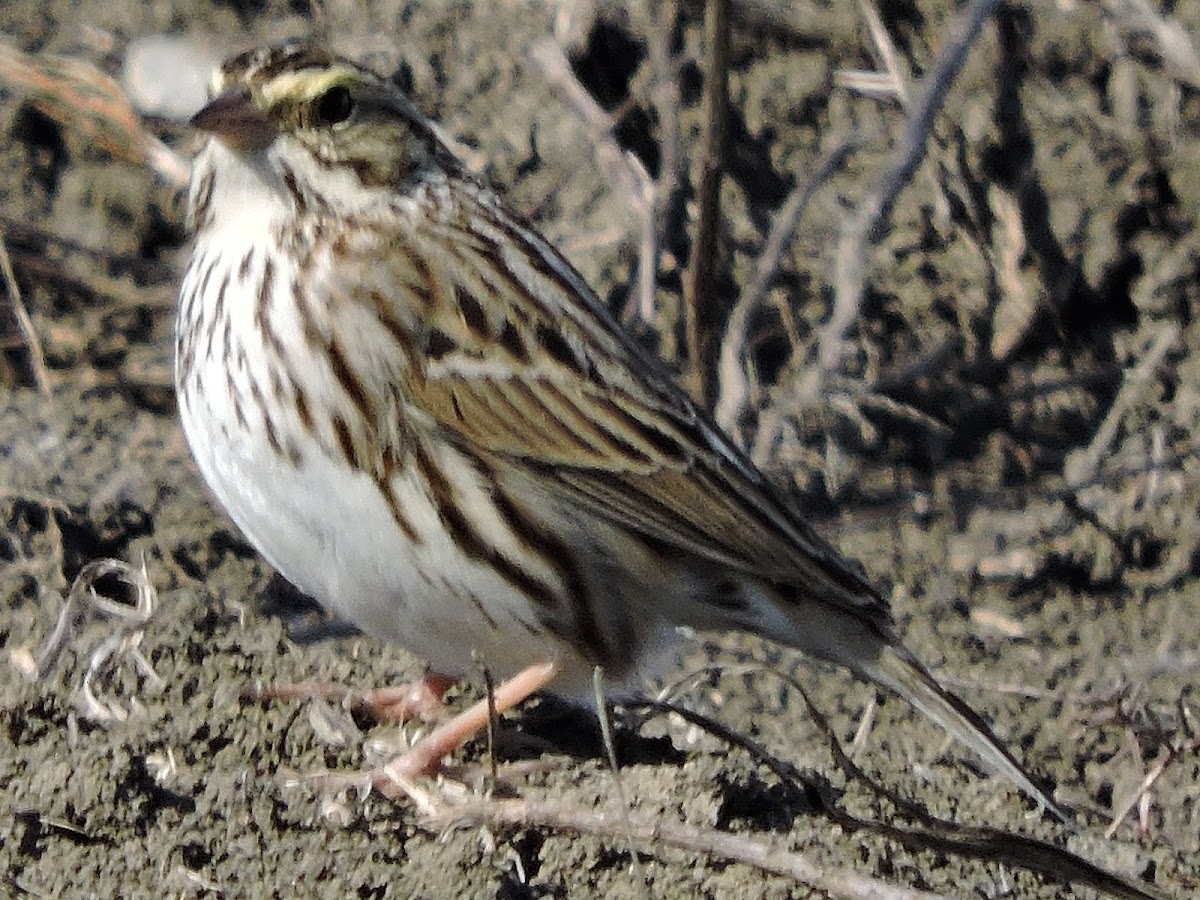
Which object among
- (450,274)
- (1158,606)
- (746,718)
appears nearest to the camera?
(450,274)

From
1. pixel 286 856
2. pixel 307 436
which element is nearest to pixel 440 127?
pixel 307 436

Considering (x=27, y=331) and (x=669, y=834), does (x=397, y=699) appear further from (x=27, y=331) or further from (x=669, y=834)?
(x=27, y=331)

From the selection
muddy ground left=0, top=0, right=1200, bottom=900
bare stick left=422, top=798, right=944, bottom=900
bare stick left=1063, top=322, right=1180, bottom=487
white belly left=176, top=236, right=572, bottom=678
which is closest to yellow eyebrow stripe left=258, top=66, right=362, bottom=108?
white belly left=176, top=236, right=572, bottom=678

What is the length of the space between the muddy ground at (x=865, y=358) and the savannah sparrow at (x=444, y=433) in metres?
0.27

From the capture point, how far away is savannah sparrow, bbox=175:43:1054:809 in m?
3.66

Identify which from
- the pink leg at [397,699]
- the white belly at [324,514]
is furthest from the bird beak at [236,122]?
the pink leg at [397,699]

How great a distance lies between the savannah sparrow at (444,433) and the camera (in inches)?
144

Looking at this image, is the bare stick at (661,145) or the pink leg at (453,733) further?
the bare stick at (661,145)

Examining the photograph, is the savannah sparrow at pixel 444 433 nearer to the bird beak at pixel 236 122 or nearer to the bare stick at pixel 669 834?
the bird beak at pixel 236 122

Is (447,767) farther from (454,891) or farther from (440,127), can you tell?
(440,127)

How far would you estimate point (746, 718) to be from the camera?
4906 millimetres

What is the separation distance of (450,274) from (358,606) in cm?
68

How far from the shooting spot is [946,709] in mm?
4070

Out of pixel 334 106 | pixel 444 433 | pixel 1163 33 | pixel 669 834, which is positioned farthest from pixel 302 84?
pixel 1163 33
